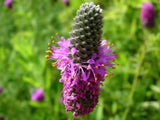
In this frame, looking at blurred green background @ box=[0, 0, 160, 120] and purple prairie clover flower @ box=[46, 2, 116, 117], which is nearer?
purple prairie clover flower @ box=[46, 2, 116, 117]

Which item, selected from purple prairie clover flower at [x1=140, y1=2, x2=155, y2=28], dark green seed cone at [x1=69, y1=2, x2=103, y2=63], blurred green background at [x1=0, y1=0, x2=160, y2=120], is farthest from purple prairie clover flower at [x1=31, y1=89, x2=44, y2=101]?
dark green seed cone at [x1=69, y1=2, x2=103, y2=63]

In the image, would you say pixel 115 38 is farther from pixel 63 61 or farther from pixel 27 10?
pixel 63 61

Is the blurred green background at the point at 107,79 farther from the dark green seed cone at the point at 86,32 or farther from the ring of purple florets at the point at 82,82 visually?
the dark green seed cone at the point at 86,32

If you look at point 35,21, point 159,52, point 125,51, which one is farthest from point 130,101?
point 35,21

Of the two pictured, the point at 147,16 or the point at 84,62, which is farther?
the point at 147,16

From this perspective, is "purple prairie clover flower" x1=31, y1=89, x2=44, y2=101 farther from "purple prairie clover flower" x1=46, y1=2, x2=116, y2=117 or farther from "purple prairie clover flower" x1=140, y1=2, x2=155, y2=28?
"purple prairie clover flower" x1=46, y1=2, x2=116, y2=117

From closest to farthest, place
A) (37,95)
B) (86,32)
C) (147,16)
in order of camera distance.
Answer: (86,32) → (147,16) → (37,95)

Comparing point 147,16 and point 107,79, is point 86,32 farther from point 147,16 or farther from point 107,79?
point 147,16

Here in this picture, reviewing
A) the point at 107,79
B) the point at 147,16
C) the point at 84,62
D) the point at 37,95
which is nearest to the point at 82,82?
the point at 84,62
